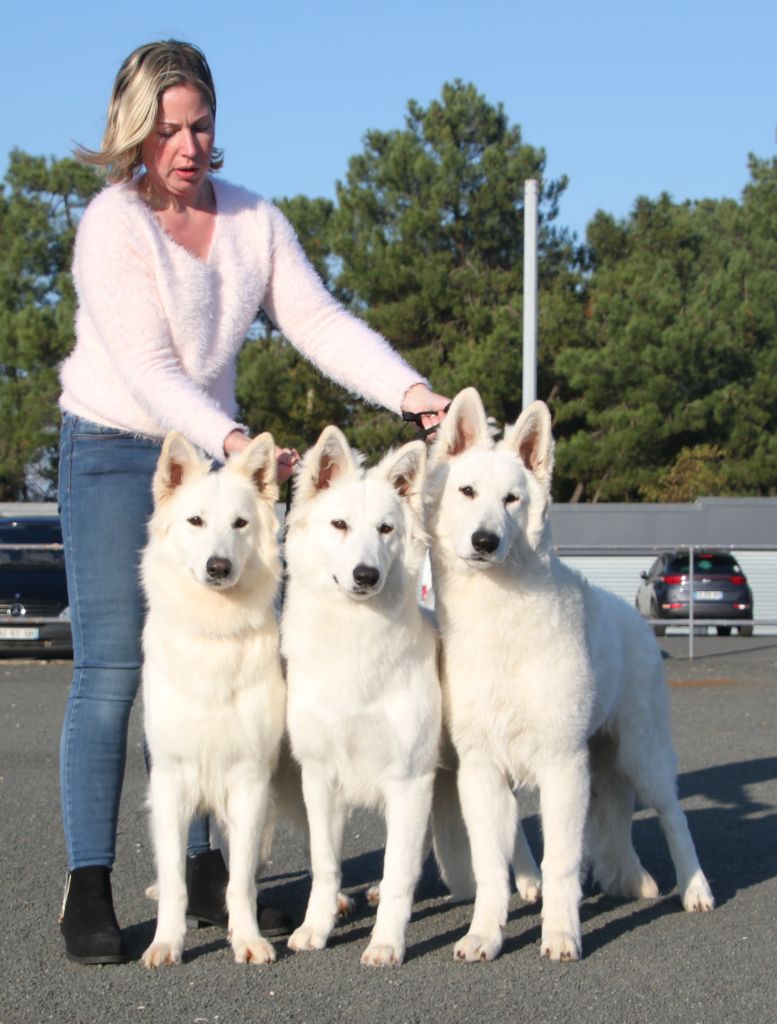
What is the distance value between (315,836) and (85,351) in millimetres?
1956

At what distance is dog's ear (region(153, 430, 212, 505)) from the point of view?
178 inches

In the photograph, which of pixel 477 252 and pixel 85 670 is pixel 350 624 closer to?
pixel 85 670

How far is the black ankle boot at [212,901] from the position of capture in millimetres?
4809

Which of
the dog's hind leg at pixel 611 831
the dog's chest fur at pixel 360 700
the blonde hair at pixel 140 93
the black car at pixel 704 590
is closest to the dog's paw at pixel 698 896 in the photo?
the dog's hind leg at pixel 611 831

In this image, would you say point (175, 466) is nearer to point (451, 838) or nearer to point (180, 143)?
point (180, 143)

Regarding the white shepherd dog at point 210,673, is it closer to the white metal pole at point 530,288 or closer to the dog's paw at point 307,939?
the dog's paw at point 307,939

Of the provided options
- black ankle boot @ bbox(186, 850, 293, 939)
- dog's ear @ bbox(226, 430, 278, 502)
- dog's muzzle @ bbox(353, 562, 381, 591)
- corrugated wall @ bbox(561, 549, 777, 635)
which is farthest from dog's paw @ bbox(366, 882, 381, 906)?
corrugated wall @ bbox(561, 549, 777, 635)

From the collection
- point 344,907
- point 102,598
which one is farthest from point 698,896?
point 102,598

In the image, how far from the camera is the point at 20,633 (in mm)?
16141

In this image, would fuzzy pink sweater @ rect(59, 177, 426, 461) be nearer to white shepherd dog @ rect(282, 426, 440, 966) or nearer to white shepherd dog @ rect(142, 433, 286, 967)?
white shepherd dog @ rect(142, 433, 286, 967)

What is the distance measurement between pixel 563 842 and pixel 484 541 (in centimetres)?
108

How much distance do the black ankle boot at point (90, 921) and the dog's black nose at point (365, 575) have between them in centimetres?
136

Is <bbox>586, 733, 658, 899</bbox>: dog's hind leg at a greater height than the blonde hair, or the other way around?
the blonde hair

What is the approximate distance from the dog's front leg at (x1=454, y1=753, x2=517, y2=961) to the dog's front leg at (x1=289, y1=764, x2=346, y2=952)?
46 cm
